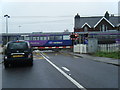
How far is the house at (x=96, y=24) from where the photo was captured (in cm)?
6006

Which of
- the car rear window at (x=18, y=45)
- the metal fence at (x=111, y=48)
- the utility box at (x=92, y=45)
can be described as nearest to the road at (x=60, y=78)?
the car rear window at (x=18, y=45)

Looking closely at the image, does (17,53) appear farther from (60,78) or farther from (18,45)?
(60,78)

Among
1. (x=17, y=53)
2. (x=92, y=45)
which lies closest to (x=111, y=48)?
(x=92, y=45)

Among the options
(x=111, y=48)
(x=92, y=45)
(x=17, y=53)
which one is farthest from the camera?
(x=92, y=45)

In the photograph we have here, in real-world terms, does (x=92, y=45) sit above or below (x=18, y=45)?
below

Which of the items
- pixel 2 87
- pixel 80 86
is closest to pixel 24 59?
pixel 2 87

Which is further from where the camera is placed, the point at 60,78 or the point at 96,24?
the point at 96,24

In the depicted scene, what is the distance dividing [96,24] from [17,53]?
1928 inches

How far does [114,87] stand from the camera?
716 centimetres

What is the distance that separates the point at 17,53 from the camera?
13.3 metres

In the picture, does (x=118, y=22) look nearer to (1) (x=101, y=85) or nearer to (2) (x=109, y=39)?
(2) (x=109, y=39)

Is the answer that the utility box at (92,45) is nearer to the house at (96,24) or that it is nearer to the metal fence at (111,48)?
the metal fence at (111,48)

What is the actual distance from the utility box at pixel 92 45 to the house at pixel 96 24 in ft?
103

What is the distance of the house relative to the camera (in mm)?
60062
